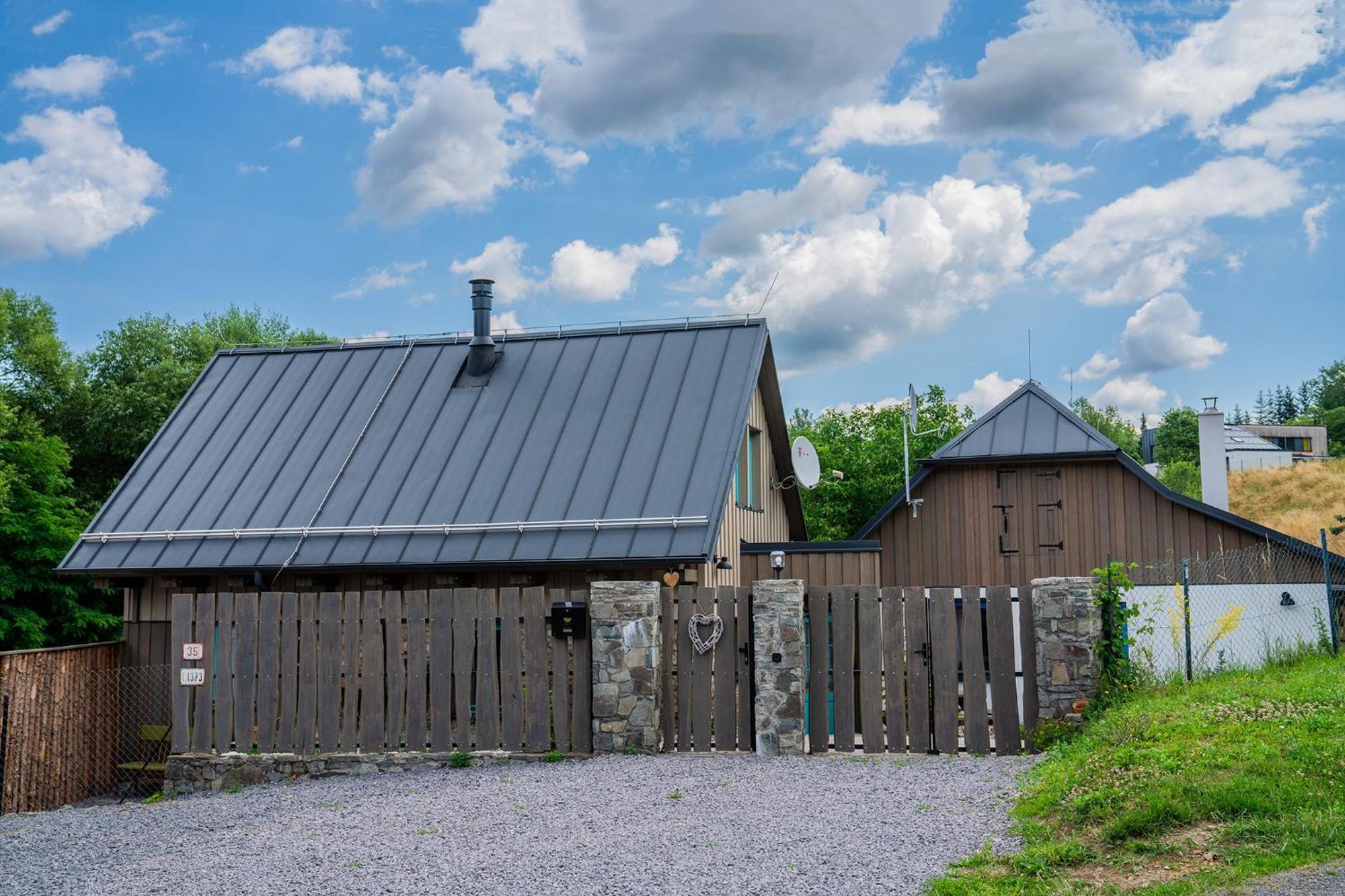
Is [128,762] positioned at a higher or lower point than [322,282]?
lower

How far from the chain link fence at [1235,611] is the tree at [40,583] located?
18403mm

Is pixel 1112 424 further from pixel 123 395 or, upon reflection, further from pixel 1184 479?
pixel 123 395

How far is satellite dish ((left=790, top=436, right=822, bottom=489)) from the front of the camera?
16609mm

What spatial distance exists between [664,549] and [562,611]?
183 cm

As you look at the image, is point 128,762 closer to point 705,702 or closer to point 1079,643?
point 705,702

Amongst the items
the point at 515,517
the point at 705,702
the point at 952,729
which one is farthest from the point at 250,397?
the point at 952,729

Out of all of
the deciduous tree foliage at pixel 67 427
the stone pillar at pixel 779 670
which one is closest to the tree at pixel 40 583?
the deciduous tree foliage at pixel 67 427

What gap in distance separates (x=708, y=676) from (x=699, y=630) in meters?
0.46

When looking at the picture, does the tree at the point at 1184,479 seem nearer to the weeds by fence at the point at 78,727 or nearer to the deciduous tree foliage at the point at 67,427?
the deciduous tree foliage at the point at 67,427

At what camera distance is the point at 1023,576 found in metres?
19.4

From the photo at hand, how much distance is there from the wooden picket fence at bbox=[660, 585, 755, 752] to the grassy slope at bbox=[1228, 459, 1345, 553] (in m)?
31.4

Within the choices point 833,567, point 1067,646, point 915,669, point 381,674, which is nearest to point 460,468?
point 381,674

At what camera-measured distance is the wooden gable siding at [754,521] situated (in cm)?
1427

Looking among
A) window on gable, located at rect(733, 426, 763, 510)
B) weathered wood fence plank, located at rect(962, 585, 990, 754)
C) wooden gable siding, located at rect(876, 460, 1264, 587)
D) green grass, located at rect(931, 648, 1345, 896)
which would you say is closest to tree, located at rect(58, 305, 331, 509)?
window on gable, located at rect(733, 426, 763, 510)
